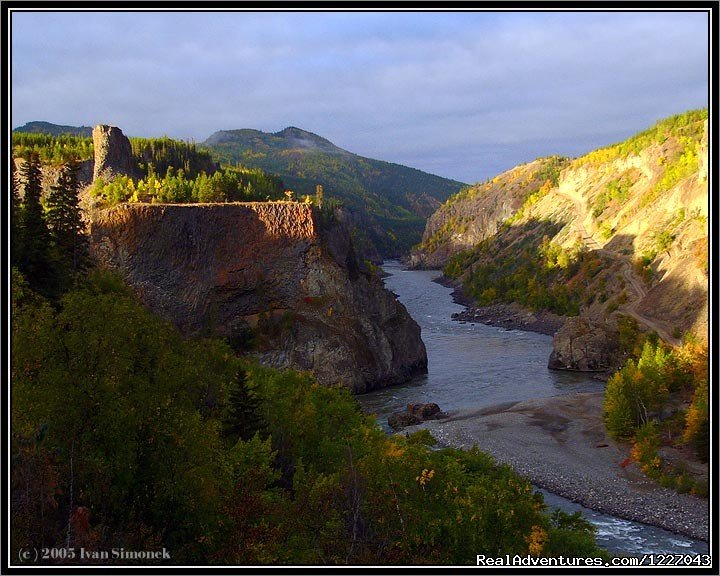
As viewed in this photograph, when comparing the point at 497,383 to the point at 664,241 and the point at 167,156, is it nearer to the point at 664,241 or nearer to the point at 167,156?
the point at 664,241

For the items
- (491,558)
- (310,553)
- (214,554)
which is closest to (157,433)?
(214,554)

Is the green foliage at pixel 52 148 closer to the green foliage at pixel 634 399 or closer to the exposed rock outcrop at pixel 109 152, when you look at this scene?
the exposed rock outcrop at pixel 109 152

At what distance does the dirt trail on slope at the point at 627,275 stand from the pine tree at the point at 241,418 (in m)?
53.9

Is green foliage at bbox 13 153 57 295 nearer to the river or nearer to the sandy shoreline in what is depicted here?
the sandy shoreline

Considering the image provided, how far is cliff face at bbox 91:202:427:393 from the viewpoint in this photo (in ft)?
194

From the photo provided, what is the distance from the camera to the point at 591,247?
124 m

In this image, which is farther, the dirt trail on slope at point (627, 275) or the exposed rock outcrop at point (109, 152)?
the dirt trail on slope at point (627, 275)

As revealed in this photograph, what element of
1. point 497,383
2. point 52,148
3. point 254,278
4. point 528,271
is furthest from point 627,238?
point 52,148

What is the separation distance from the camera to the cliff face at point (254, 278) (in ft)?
194

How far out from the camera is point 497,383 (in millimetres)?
70438

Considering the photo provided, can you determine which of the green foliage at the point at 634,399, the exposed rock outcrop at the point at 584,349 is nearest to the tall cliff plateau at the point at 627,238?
the exposed rock outcrop at the point at 584,349

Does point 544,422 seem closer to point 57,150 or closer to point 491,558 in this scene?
point 491,558

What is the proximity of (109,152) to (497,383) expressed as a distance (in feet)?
153

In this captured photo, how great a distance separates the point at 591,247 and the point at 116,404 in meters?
119
